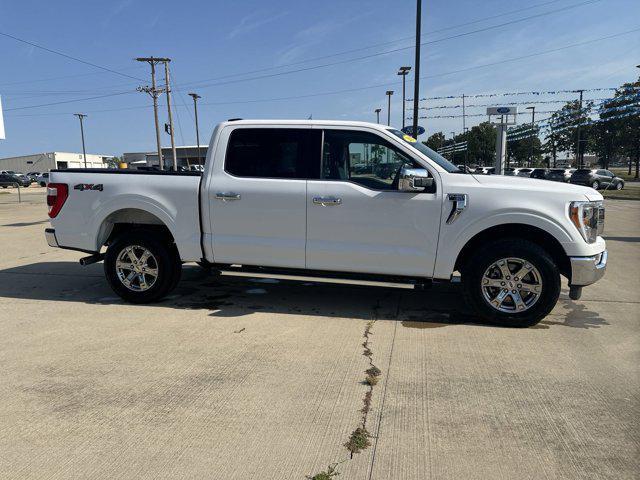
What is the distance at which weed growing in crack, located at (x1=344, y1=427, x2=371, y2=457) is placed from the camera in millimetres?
2709

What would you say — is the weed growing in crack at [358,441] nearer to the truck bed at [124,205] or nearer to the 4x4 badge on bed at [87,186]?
the truck bed at [124,205]

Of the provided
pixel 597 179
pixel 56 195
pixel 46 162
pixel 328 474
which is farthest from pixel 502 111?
pixel 46 162

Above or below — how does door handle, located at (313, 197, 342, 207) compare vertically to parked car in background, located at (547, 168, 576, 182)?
above

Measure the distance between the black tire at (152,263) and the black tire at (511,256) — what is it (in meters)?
3.24

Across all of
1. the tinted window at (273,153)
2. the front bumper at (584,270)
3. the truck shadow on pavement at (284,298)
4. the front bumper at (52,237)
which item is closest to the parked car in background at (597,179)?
the truck shadow on pavement at (284,298)

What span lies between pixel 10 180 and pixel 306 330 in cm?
5790

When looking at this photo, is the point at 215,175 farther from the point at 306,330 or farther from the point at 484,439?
the point at 484,439

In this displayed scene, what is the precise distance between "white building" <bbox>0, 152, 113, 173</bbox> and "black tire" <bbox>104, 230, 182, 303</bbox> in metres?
103

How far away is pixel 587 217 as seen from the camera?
14.7 ft

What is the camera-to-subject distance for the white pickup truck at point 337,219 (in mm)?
4566

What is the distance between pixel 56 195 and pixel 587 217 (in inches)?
225

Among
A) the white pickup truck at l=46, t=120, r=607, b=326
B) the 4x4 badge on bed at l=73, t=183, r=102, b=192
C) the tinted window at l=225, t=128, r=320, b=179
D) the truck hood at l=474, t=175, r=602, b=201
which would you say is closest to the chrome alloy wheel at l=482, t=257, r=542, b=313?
the white pickup truck at l=46, t=120, r=607, b=326

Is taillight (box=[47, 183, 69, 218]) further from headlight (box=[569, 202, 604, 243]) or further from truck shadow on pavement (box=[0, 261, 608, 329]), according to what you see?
headlight (box=[569, 202, 604, 243])

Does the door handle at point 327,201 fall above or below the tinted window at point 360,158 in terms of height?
below
